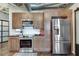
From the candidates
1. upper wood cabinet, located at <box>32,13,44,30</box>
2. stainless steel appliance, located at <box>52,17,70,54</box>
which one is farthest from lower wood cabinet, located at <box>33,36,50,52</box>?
stainless steel appliance, located at <box>52,17,70,54</box>

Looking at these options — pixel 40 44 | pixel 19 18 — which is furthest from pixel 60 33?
pixel 19 18

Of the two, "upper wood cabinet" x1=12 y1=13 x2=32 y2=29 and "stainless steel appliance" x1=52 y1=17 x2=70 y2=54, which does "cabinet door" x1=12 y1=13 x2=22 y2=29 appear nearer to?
"upper wood cabinet" x1=12 y1=13 x2=32 y2=29

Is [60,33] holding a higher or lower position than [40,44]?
higher

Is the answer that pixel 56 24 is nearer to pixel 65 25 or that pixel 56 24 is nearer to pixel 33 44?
pixel 65 25

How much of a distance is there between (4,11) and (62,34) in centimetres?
271

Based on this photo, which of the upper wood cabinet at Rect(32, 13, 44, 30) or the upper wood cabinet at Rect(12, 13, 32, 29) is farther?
the upper wood cabinet at Rect(32, 13, 44, 30)

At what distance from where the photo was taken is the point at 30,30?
393 cm

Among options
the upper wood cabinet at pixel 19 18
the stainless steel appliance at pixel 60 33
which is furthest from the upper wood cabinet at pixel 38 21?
the stainless steel appliance at pixel 60 33

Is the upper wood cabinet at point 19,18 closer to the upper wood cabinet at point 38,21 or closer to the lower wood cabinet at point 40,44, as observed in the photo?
the upper wood cabinet at point 38,21

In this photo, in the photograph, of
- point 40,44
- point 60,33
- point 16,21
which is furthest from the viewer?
point 60,33

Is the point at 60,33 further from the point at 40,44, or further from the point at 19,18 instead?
the point at 19,18

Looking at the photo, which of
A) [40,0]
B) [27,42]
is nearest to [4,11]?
[40,0]

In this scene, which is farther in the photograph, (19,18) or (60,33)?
(60,33)

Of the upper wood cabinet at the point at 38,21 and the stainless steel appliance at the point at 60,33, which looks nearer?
the upper wood cabinet at the point at 38,21
